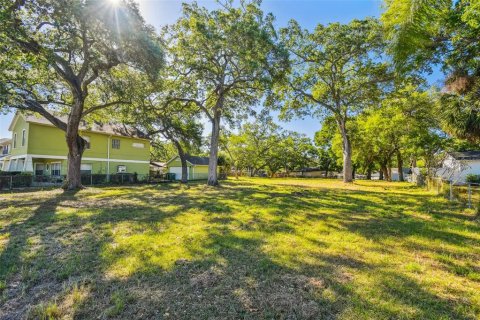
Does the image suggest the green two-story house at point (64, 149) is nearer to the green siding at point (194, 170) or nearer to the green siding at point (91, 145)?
the green siding at point (91, 145)

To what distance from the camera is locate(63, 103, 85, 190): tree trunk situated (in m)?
14.4

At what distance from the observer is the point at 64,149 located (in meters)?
21.1

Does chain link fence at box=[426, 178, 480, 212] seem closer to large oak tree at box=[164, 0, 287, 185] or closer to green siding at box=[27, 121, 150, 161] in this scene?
large oak tree at box=[164, 0, 287, 185]

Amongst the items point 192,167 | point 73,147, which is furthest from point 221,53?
point 192,167

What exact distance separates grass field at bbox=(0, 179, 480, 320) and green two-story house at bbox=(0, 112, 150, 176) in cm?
1685

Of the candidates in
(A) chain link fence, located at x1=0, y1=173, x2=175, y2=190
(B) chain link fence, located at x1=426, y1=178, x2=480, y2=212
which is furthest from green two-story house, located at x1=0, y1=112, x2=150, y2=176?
(B) chain link fence, located at x1=426, y1=178, x2=480, y2=212

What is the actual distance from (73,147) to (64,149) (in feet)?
26.8

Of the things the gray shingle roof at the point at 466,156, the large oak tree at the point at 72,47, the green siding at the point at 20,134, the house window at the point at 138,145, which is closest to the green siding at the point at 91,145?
the house window at the point at 138,145

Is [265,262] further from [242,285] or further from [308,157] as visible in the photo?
[308,157]

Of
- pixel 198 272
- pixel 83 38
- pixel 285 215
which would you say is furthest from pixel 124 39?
pixel 198 272

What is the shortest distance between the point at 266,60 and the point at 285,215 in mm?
9636

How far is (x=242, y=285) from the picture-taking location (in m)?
3.09

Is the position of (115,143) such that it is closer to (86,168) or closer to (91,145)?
(91,145)

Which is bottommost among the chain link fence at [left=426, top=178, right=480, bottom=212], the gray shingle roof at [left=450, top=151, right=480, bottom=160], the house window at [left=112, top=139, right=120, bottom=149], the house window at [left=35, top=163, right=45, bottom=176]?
the chain link fence at [left=426, top=178, right=480, bottom=212]
